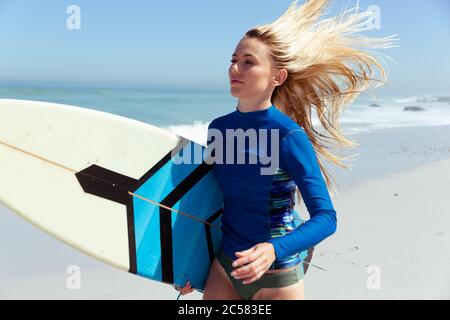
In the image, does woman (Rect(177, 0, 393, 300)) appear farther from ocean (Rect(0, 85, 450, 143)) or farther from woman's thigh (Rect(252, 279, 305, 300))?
ocean (Rect(0, 85, 450, 143))

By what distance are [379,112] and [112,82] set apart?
41.9 ft

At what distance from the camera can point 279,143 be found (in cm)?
146

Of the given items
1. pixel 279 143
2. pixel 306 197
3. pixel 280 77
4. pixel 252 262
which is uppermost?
pixel 280 77

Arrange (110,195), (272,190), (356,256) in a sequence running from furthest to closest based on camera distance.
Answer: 1. (356,256)
2. (110,195)
3. (272,190)

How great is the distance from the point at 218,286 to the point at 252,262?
0.48 metres

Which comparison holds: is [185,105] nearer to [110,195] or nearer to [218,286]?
[110,195]

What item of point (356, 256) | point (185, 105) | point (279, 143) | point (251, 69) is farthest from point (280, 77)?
point (185, 105)

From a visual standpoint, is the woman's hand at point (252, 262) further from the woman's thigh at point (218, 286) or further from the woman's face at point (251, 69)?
the woman's face at point (251, 69)

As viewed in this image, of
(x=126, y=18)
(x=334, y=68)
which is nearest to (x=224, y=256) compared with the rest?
(x=334, y=68)

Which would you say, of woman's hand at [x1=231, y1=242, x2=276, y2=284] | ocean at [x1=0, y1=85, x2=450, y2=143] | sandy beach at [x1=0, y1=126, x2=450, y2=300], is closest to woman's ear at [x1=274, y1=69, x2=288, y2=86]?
woman's hand at [x1=231, y1=242, x2=276, y2=284]

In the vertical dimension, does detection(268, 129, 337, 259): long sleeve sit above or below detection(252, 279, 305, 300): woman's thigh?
above

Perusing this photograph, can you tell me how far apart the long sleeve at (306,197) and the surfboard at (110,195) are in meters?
0.43

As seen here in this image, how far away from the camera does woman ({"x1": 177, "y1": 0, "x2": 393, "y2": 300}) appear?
1.39 m

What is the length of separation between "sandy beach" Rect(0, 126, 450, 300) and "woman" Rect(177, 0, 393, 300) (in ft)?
5.92
